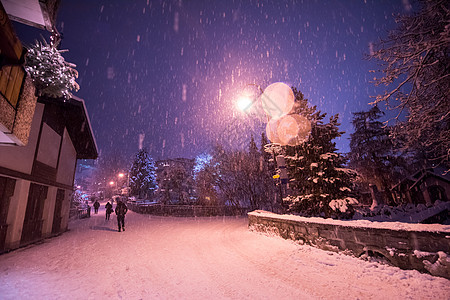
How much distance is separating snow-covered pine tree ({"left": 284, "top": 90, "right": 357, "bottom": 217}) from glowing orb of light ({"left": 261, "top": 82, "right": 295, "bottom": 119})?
2060 mm

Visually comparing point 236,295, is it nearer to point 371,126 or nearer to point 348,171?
point 348,171

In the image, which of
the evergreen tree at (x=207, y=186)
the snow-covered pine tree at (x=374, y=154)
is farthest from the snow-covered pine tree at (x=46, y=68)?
the snow-covered pine tree at (x=374, y=154)

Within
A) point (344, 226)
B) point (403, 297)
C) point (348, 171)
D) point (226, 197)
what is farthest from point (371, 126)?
point (403, 297)

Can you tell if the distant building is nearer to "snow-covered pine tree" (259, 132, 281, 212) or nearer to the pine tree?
the pine tree

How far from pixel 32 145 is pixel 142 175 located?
4330 centimetres

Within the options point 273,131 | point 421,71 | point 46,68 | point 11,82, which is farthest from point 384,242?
point 46,68

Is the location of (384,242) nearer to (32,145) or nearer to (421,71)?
(421,71)

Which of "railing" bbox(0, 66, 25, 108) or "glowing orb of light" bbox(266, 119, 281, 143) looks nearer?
"railing" bbox(0, 66, 25, 108)

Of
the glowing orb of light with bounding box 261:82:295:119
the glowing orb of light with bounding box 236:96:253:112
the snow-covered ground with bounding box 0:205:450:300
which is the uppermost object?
the glowing orb of light with bounding box 261:82:295:119

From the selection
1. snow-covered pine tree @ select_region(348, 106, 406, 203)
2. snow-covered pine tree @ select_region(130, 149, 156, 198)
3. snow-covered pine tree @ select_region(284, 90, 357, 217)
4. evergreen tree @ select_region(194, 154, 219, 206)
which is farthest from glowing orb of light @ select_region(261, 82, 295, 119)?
snow-covered pine tree @ select_region(130, 149, 156, 198)

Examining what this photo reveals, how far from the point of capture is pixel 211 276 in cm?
454

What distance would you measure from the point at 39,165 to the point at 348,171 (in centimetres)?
1564

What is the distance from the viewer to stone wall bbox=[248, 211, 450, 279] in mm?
3773

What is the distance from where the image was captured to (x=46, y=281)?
4.35 m
